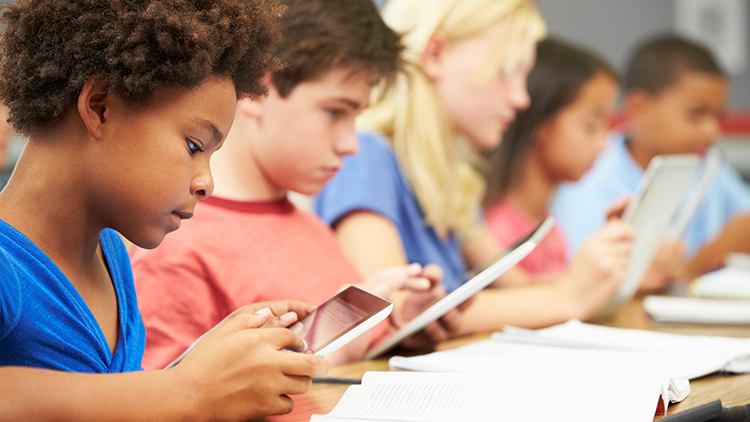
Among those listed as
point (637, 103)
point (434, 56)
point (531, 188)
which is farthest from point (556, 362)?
point (637, 103)

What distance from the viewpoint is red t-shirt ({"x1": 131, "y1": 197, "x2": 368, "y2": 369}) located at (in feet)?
2.38

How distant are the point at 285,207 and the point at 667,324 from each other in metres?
0.65

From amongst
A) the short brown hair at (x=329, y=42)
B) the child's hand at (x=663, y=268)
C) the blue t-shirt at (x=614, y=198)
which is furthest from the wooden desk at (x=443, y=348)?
the blue t-shirt at (x=614, y=198)

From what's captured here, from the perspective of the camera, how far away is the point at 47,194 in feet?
1.65

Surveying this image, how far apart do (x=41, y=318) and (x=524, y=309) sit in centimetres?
75

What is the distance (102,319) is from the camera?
1.87 ft

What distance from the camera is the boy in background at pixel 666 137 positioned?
215cm

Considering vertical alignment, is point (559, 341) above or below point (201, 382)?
above

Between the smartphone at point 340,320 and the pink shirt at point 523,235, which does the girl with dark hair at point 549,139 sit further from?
the smartphone at point 340,320

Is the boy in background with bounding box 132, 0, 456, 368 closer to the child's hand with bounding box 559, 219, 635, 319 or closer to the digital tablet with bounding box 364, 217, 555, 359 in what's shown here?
the digital tablet with bounding box 364, 217, 555, 359

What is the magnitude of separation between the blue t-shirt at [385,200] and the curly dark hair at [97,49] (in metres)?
0.60

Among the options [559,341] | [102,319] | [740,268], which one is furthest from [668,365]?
[740,268]

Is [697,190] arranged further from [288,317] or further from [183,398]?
[183,398]

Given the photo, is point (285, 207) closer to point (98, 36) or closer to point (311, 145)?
point (311, 145)
